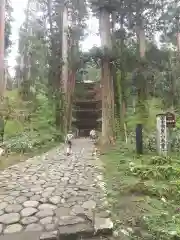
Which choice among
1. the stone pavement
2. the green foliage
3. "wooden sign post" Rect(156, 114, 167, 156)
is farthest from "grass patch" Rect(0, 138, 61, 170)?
"wooden sign post" Rect(156, 114, 167, 156)

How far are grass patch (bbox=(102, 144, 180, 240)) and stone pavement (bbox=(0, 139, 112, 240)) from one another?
0.76 feet

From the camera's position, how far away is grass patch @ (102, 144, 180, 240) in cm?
308

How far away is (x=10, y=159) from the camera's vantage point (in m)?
8.94

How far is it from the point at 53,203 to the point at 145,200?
1.52 m

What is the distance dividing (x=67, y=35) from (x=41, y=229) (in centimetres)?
1828

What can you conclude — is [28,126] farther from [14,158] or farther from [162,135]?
[162,135]

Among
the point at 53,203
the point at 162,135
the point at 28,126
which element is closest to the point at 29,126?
the point at 28,126

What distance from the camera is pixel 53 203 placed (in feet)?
13.9

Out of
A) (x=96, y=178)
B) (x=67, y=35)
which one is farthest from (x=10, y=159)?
(x=67, y=35)

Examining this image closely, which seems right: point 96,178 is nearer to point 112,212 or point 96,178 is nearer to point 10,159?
point 112,212

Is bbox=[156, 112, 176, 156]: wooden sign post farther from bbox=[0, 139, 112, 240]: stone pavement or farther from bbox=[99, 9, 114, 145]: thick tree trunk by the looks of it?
bbox=[99, 9, 114, 145]: thick tree trunk

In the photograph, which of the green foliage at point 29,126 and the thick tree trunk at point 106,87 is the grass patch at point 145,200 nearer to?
the thick tree trunk at point 106,87

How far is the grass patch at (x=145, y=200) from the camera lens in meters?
3.08

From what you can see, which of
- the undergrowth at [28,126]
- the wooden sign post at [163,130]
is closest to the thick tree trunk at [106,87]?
the wooden sign post at [163,130]
